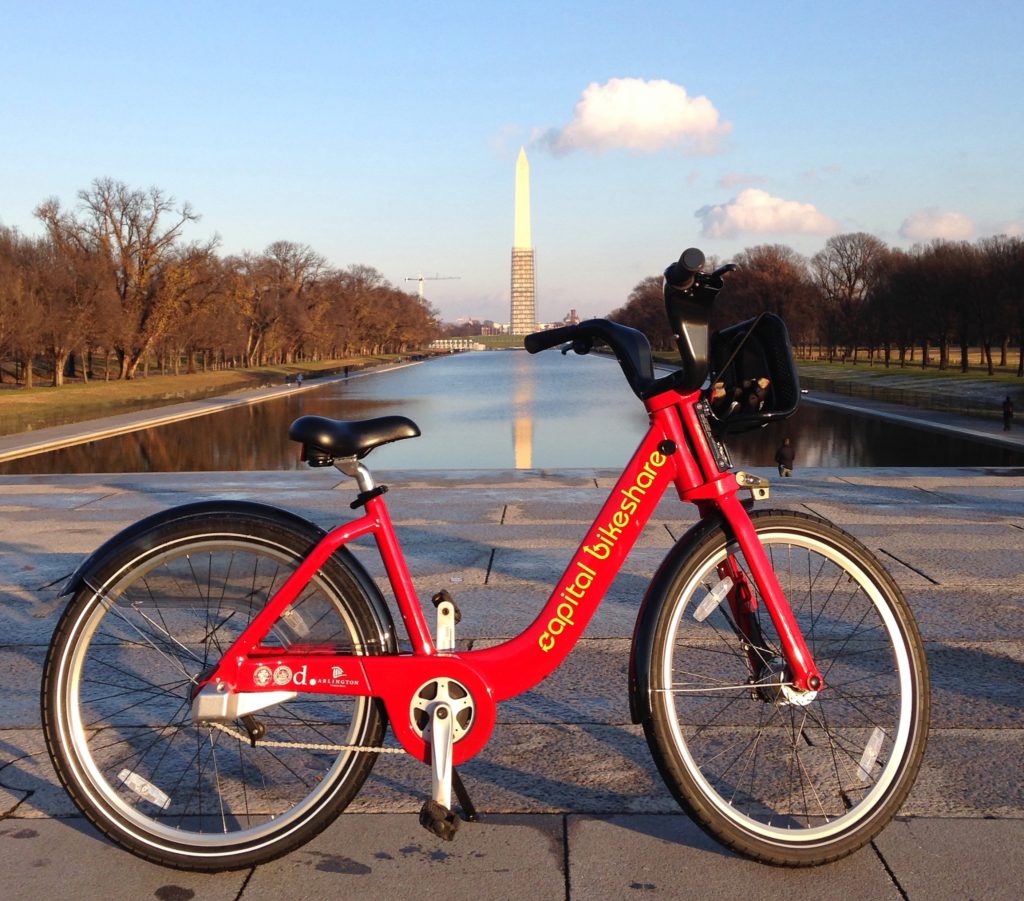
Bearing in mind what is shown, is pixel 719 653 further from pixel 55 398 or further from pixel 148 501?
pixel 55 398

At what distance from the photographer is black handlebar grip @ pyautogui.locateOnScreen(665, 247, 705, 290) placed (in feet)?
7.77

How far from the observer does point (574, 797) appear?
2926mm

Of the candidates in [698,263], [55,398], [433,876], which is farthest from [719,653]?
[55,398]

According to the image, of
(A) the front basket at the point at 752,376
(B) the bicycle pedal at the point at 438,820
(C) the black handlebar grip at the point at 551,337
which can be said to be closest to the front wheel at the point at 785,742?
(A) the front basket at the point at 752,376

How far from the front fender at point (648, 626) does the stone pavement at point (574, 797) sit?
43 cm

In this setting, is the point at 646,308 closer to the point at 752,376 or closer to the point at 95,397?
the point at 95,397

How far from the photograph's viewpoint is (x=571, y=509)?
889cm

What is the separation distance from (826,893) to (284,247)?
10181cm

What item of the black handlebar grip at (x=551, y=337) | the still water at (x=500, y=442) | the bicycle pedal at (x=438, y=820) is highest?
the black handlebar grip at (x=551, y=337)

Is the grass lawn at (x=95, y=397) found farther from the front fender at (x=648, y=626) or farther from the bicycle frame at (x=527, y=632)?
the front fender at (x=648, y=626)

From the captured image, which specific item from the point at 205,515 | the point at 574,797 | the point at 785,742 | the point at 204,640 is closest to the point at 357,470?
the point at 205,515

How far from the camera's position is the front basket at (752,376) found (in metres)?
2.46

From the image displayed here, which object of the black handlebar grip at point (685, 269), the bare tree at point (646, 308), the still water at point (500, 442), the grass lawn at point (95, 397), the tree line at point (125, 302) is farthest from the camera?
the bare tree at point (646, 308)

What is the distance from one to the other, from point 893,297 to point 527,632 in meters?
63.6
